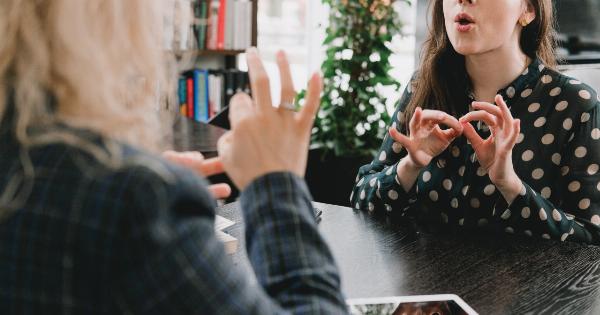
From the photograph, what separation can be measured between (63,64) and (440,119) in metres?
1.00

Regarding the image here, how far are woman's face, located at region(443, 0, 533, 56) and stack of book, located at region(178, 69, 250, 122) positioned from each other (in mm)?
2355

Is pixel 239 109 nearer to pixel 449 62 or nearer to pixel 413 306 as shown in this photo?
pixel 413 306

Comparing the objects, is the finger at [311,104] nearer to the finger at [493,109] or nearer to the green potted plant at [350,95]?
the finger at [493,109]

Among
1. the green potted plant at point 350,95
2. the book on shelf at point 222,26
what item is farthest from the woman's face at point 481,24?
the book on shelf at point 222,26

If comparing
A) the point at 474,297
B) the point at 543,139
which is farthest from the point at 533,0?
the point at 474,297

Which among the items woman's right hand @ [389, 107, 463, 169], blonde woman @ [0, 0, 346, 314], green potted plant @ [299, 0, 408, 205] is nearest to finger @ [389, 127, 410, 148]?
woman's right hand @ [389, 107, 463, 169]

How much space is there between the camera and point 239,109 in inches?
29.1

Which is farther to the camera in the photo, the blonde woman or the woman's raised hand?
the woman's raised hand

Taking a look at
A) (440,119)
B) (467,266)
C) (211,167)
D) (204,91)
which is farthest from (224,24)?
(211,167)

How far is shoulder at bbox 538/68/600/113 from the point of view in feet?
5.28

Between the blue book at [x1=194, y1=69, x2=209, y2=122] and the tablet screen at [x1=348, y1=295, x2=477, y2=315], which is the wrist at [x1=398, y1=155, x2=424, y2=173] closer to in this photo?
the tablet screen at [x1=348, y1=295, x2=477, y2=315]

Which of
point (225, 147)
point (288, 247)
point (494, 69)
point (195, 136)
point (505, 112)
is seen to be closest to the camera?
point (288, 247)

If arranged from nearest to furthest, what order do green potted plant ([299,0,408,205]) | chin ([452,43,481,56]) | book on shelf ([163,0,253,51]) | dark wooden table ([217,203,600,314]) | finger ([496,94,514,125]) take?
dark wooden table ([217,203,600,314])
finger ([496,94,514,125])
chin ([452,43,481,56])
green potted plant ([299,0,408,205])
book on shelf ([163,0,253,51])

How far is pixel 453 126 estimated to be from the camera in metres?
1.39
